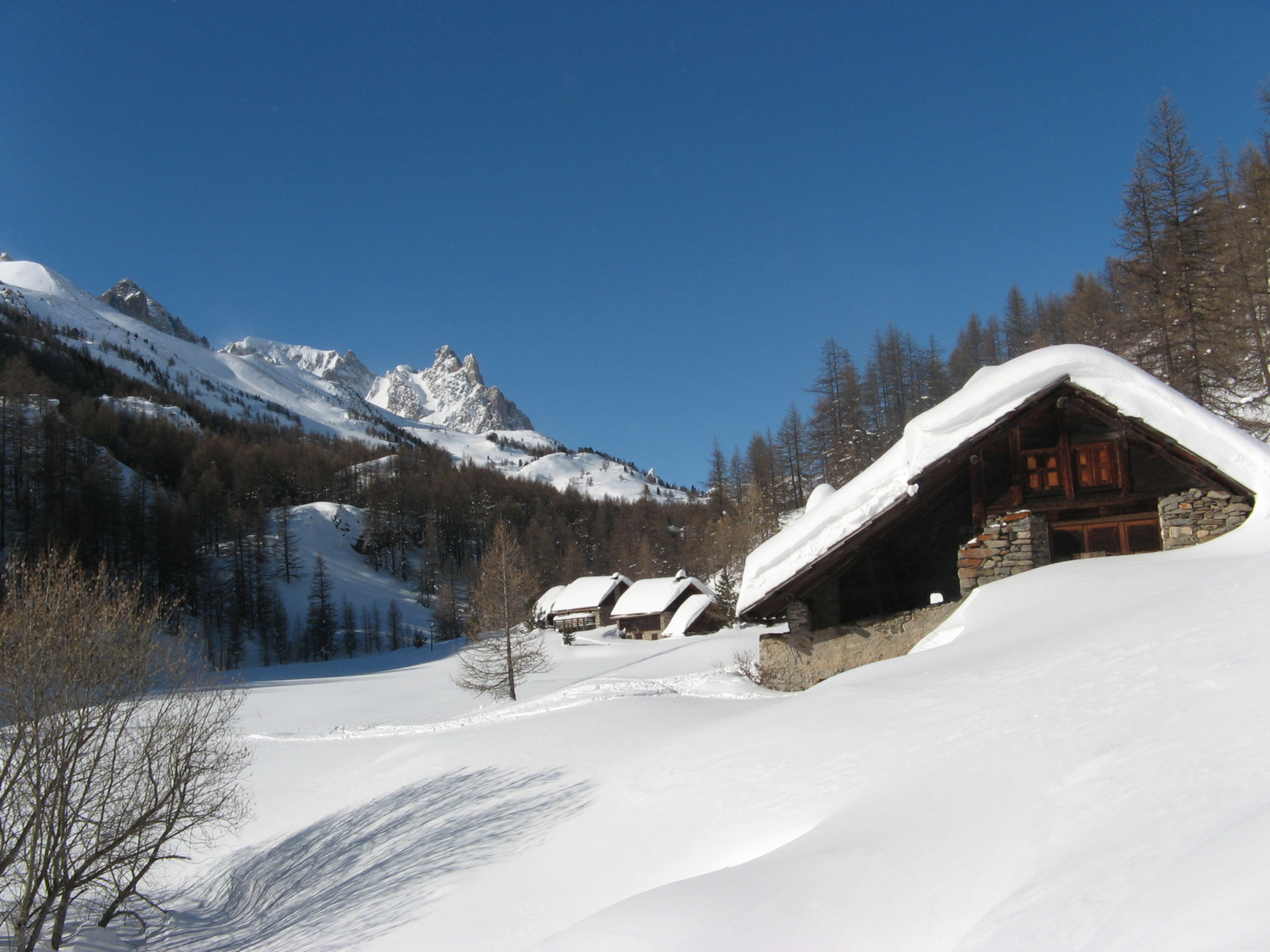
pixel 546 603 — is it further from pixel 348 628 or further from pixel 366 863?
pixel 366 863

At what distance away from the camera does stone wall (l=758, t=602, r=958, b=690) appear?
45.4 feet

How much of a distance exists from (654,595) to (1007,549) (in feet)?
159

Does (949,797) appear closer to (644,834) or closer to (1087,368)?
(644,834)

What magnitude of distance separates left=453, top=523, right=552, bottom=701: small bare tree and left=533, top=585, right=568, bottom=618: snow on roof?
33248mm

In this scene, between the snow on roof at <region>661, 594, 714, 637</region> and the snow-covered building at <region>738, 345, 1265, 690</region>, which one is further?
the snow on roof at <region>661, 594, 714, 637</region>

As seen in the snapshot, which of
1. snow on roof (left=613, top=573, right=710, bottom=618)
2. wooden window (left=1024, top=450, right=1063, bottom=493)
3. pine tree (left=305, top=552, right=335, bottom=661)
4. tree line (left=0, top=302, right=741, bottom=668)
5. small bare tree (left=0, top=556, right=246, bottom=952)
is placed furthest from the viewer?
tree line (left=0, top=302, right=741, bottom=668)

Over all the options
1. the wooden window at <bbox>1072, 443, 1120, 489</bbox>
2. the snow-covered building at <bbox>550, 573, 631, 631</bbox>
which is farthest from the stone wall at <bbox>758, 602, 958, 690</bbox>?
the snow-covered building at <bbox>550, 573, 631, 631</bbox>

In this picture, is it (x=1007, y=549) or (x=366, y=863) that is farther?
(x=1007, y=549)

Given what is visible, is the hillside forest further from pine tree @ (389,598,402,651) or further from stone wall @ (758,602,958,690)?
stone wall @ (758,602,958,690)

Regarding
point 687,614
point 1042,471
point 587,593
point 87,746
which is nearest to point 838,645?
point 1042,471

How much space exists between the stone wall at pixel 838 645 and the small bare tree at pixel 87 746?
1137cm

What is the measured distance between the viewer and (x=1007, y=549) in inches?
527

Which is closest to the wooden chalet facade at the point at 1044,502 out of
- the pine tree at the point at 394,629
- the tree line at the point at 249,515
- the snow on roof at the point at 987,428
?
the snow on roof at the point at 987,428

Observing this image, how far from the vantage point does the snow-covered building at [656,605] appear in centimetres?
5897
